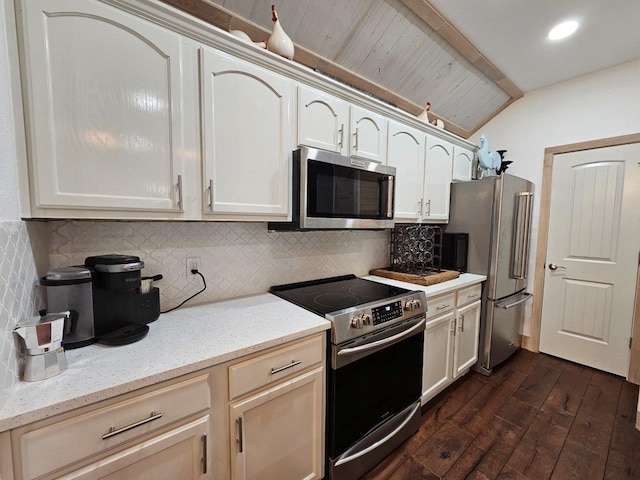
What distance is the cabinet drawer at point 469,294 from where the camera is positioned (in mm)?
2096

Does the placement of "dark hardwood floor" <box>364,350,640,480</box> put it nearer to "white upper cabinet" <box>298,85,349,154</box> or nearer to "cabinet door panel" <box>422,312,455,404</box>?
"cabinet door panel" <box>422,312,455,404</box>

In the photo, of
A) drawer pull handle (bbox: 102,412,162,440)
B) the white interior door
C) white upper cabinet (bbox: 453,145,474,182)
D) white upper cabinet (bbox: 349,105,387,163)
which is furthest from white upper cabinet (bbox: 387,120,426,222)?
drawer pull handle (bbox: 102,412,162,440)

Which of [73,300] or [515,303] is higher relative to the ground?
[73,300]

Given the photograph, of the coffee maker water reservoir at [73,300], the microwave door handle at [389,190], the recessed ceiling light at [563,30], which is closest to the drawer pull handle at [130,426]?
the coffee maker water reservoir at [73,300]

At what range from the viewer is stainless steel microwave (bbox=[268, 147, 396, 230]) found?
4.59 feet

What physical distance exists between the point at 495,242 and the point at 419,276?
2.69 ft

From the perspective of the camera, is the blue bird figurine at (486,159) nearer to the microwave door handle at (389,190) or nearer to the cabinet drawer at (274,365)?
the microwave door handle at (389,190)

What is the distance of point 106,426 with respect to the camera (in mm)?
758

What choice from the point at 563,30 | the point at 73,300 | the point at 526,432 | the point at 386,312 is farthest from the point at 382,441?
the point at 563,30

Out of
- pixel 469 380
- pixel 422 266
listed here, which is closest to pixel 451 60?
A: pixel 422 266

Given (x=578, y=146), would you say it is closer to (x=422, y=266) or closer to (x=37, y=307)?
(x=422, y=266)

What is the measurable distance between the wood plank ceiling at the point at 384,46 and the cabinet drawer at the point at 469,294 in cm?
175

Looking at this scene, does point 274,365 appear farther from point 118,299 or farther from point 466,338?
point 466,338

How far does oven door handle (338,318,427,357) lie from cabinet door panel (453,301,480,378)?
636 millimetres
